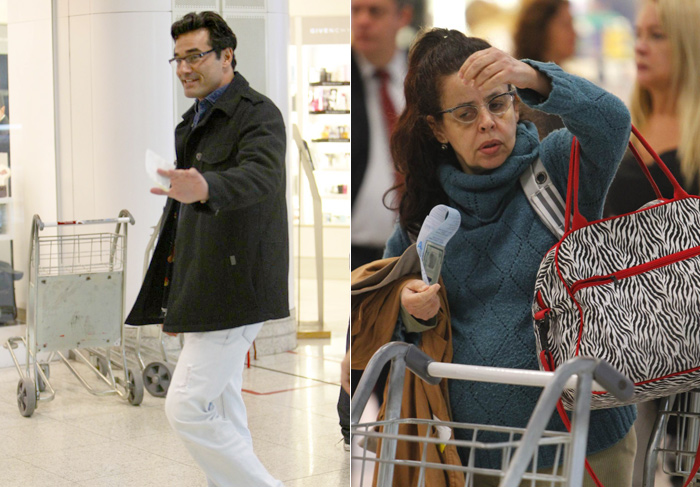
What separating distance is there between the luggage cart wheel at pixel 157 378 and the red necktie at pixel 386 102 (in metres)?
3.97

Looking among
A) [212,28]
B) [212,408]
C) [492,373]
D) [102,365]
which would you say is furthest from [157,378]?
[492,373]

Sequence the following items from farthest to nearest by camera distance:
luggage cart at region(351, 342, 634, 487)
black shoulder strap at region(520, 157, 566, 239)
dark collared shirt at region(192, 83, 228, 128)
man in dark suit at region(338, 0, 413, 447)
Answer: dark collared shirt at region(192, 83, 228, 128) < man in dark suit at region(338, 0, 413, 447) < black shoulder strap at region(520, 157, 566, 239) < luggage cart at region(351, 342, 634, 487)

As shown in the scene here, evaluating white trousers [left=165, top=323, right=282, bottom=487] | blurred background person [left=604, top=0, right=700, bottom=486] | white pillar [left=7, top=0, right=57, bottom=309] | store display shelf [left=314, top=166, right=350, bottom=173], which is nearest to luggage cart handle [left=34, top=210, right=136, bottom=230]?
white pillar [left=7, top=0, right=57, bottom=309]

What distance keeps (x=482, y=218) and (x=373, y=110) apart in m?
0.35

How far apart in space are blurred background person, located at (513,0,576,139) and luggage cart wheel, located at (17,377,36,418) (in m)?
4.02

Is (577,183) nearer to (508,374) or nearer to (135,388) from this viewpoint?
(508,374)

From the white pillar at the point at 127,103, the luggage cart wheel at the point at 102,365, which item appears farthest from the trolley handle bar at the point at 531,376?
the white pillar at the point at 127,103

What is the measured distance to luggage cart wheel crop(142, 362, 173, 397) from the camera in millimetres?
5789

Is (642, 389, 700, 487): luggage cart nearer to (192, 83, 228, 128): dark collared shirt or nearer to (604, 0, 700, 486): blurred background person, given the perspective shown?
(604, 0, 700, 486): blurred background person

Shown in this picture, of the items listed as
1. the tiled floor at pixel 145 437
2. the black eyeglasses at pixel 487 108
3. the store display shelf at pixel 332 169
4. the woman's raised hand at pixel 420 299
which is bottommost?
the tiled floor at pixel 145 437

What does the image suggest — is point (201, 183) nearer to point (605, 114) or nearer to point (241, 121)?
point (241, 121)

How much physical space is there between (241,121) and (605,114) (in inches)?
60.7

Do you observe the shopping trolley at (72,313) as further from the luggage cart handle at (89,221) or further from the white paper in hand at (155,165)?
the white paper in hand at (155,165)

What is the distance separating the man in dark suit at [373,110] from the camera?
208 centimetres
